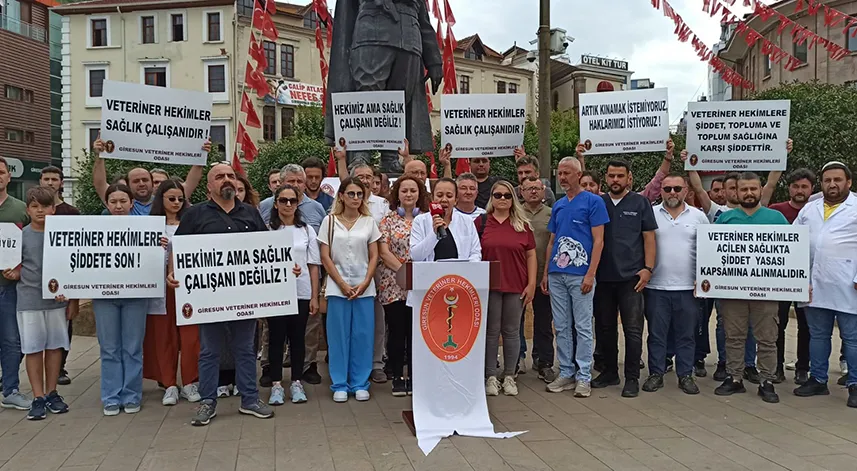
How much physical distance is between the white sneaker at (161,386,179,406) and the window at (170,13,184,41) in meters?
39.9

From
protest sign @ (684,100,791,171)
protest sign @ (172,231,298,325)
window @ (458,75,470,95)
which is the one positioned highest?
window @ (458,75,470,95)

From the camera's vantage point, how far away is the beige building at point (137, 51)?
41188mm

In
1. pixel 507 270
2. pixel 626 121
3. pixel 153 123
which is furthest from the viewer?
pixel 626 121

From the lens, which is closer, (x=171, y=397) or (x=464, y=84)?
(x=171, y=397)

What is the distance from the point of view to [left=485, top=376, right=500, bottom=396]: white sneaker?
20.1ft

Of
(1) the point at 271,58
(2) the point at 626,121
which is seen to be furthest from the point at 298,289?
(1) the point at 271,58

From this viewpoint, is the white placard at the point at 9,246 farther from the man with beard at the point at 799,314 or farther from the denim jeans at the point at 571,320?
the man with beard at the point at 799,314

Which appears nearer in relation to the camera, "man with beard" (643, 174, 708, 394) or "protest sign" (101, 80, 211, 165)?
"man with beard" (643, 174, 708, 394)

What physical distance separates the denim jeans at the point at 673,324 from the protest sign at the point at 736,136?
1.55 meters

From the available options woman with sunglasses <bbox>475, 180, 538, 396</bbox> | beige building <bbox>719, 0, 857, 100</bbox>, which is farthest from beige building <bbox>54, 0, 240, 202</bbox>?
woman with sunglasses <bbox>475, 180, 538, 396</bbox>

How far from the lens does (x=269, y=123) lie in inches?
1644

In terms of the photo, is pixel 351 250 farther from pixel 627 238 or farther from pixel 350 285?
pixel 627 238

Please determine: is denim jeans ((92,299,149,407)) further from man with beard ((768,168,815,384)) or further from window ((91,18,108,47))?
window ((91,18,108,47))

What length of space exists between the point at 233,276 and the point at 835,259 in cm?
497
